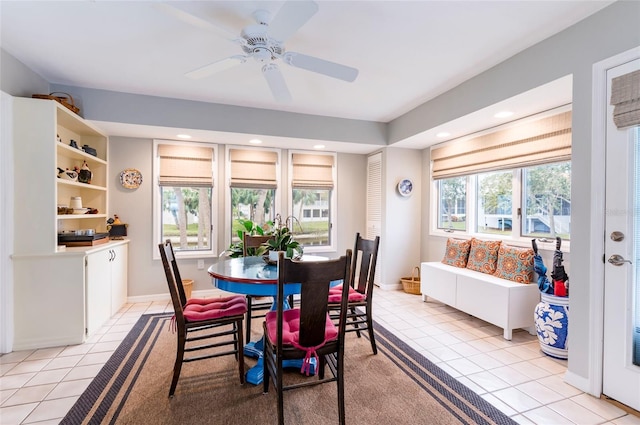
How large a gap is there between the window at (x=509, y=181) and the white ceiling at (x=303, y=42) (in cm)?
44

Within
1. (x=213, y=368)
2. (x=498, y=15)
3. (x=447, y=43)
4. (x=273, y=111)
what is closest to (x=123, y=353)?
(x=213, y=368)

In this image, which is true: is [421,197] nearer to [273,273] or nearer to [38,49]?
[273,273]

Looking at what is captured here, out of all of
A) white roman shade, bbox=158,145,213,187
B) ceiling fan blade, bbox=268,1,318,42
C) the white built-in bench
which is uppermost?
ceiling fan blade, bbox=268,1,318,42

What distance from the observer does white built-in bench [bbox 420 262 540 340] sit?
2.93 m

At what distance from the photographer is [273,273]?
7.18 ft

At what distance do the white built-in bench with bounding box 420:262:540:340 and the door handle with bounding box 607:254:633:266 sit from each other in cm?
102

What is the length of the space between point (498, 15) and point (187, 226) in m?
4.23

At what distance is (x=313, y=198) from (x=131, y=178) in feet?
8.62

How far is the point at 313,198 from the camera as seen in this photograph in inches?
198

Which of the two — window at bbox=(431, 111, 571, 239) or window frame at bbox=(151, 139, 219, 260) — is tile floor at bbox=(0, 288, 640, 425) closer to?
window frame at bbox=(151, 139, 219, 260)

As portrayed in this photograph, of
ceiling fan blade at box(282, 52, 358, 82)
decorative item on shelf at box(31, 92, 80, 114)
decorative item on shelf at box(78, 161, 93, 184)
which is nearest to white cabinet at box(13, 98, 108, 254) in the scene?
decorative item on shelf at box(31, 92, 80, 114)

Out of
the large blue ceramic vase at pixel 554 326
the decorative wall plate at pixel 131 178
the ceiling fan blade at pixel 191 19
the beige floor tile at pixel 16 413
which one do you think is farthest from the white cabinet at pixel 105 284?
the large blue ceramic vase at pixel 554 326

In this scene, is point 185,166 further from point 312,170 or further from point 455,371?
point 455,371

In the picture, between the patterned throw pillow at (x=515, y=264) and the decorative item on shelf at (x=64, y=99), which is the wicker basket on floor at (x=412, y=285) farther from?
the decorative item on shelf at (x=64, y=99)
